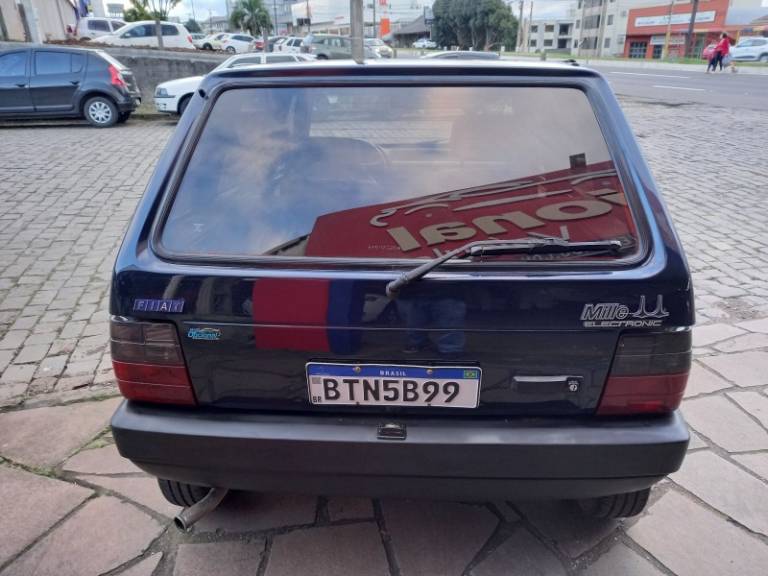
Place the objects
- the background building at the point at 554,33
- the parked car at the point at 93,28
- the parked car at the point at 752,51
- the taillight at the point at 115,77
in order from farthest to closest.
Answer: the background building at the point at 554,33
the parked car at the point at 752,51
the parked car at the point at 93,28
the taillight at the point at 115,77

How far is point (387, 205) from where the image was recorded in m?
1.86

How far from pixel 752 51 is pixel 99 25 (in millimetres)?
41470

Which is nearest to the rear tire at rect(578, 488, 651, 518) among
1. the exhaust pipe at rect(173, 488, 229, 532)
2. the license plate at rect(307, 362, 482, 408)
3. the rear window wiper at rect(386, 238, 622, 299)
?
the license plate at rect(307, 362, 482, 408)

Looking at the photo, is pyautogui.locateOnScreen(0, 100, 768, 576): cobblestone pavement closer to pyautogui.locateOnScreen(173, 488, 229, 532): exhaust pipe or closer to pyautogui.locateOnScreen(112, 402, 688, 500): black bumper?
pyautogui.locateOnScreen(173, 488, 229, 532): exhaust pipe

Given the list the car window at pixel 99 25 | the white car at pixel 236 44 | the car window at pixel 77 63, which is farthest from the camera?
the car window at pixel 99 25

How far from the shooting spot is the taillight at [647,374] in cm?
168

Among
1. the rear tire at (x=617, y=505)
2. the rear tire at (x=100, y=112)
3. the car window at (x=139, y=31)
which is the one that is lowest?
the rear tire at (x=617, y=505)

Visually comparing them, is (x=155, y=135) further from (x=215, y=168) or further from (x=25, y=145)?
(x=215, y=168)

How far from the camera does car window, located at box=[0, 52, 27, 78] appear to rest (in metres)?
11.6

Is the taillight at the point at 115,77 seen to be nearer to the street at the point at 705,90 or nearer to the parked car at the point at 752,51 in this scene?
the street at the point at 705,90

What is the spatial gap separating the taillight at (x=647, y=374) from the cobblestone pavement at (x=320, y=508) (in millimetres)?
769

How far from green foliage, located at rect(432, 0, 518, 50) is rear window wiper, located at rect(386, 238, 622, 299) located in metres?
67.6

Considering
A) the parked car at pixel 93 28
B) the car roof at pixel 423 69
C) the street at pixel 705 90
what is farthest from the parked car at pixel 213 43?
the car roof at pixel 423 69

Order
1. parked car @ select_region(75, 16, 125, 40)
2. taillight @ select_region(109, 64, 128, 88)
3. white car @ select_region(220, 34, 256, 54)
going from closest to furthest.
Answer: taillight @ select_region(109, 64, 128, 88)
white car @ select_region(220, 34, 256, 54)
parked car @ select_region(75, 16, 125, 40)
